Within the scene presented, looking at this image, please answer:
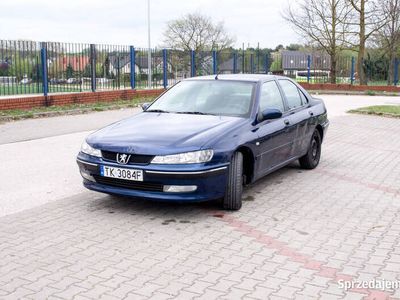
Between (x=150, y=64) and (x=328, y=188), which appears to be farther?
(x=150, y=64)

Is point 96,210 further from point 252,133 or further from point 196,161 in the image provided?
point 252,133

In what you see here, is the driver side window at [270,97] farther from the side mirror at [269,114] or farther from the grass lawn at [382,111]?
the grass lawn at [382,111]

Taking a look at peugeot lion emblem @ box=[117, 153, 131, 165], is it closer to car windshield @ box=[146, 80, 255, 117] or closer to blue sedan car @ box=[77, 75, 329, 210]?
blue sedan car @ box=[77, 75, 329, 210]

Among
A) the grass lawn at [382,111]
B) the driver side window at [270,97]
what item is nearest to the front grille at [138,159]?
the driver side window at [270,97]

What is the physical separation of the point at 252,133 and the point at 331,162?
3.11 meters

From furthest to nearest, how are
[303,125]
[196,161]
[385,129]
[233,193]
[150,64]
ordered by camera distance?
1. [150,64]
2. [385,129]
3. [303,125]
4. [233,193]
5. [196,161]

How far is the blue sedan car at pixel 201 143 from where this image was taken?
16.1ft

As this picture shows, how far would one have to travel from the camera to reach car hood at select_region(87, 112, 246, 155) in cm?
496

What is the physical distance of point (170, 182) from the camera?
4863mm

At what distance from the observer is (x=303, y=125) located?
7.05 meters

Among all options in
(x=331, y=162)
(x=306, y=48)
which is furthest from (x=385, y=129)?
(x=306, y=48)

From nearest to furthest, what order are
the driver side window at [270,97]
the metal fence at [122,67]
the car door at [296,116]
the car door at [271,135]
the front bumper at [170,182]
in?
the front bumper at [170,182] < the car door at [271,135] < the driver side window at [270,97] < the car door at [296,116] < the metal fence at [122,67]

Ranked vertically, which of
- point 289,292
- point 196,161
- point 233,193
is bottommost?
point 289,292

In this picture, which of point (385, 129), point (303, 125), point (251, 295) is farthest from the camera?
point (385, 129)
